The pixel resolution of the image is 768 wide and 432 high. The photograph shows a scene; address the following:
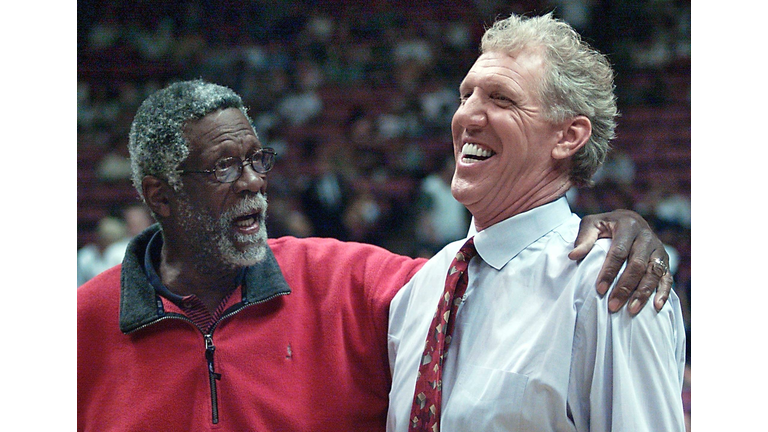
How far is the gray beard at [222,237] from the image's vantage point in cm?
230

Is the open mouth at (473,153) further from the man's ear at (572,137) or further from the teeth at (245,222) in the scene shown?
the teeth at (245,222)

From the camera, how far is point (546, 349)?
1.76 m

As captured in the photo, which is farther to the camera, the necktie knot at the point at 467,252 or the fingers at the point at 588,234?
the necktie knot at the point at 467,252

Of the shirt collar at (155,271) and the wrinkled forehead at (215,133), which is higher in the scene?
the wrinkled forehead at (215,133)

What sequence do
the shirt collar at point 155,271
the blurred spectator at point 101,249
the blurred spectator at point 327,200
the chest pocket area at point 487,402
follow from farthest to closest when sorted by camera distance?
the blurred spectator at point 327,200, the blurred spectator at point 101,249, the shirt collar at point 155,271, the chest pocket area at point 487,402

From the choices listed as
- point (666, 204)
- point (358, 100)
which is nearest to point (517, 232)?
point (666, 204)

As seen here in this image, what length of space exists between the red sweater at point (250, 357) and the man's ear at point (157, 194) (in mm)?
160

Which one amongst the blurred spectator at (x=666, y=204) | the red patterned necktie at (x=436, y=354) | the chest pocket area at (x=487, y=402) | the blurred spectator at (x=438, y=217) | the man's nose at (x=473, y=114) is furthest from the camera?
the blurred spectator at (x=438, y=217)

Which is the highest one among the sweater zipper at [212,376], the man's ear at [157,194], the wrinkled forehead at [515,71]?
the wrinkled forehead at [515,71]

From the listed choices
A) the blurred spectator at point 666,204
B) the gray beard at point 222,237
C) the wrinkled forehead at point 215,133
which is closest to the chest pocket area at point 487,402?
the gray beard at point 222,237

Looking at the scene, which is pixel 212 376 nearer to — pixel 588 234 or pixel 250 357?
pixel 250 357

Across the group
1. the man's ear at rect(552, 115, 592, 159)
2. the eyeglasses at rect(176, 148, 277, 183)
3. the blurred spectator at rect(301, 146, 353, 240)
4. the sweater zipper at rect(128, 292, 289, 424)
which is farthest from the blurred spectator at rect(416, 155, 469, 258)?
the man's ear at rect(552, 115, 592, 159)

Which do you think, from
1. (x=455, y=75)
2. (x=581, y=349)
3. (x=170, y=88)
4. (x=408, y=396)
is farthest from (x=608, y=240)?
(x=455, y=75)

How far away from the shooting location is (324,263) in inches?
93.4
